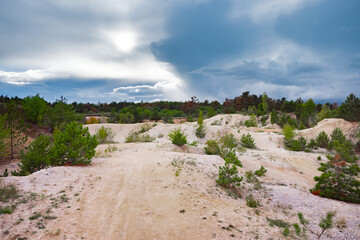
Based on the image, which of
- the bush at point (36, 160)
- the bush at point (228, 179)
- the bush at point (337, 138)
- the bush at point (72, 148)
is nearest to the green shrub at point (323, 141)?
the bush at point (337, 138)

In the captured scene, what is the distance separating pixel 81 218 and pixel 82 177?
310cm

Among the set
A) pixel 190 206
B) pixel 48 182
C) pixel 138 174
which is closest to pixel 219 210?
pixel 190 206

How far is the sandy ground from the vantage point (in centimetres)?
485

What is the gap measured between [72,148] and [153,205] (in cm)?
552

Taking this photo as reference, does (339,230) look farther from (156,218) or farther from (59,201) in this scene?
(59,201)

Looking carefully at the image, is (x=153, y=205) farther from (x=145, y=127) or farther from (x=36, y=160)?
(x=145, y=127)

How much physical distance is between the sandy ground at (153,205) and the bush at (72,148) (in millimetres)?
705

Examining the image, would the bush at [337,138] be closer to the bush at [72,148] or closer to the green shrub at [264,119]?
the bush at [72,148]

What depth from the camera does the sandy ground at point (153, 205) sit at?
485 centimetres

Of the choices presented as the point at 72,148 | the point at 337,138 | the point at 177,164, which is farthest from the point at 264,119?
the point at 72,148

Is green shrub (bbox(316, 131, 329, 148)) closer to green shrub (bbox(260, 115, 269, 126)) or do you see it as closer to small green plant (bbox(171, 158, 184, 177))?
small green plant (bbox(171, 158, 184, 177))

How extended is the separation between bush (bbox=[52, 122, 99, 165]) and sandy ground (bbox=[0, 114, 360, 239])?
0.70 metres

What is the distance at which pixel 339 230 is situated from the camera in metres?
5.91

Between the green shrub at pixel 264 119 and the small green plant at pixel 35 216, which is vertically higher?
the green shrub at pixel 264 119
